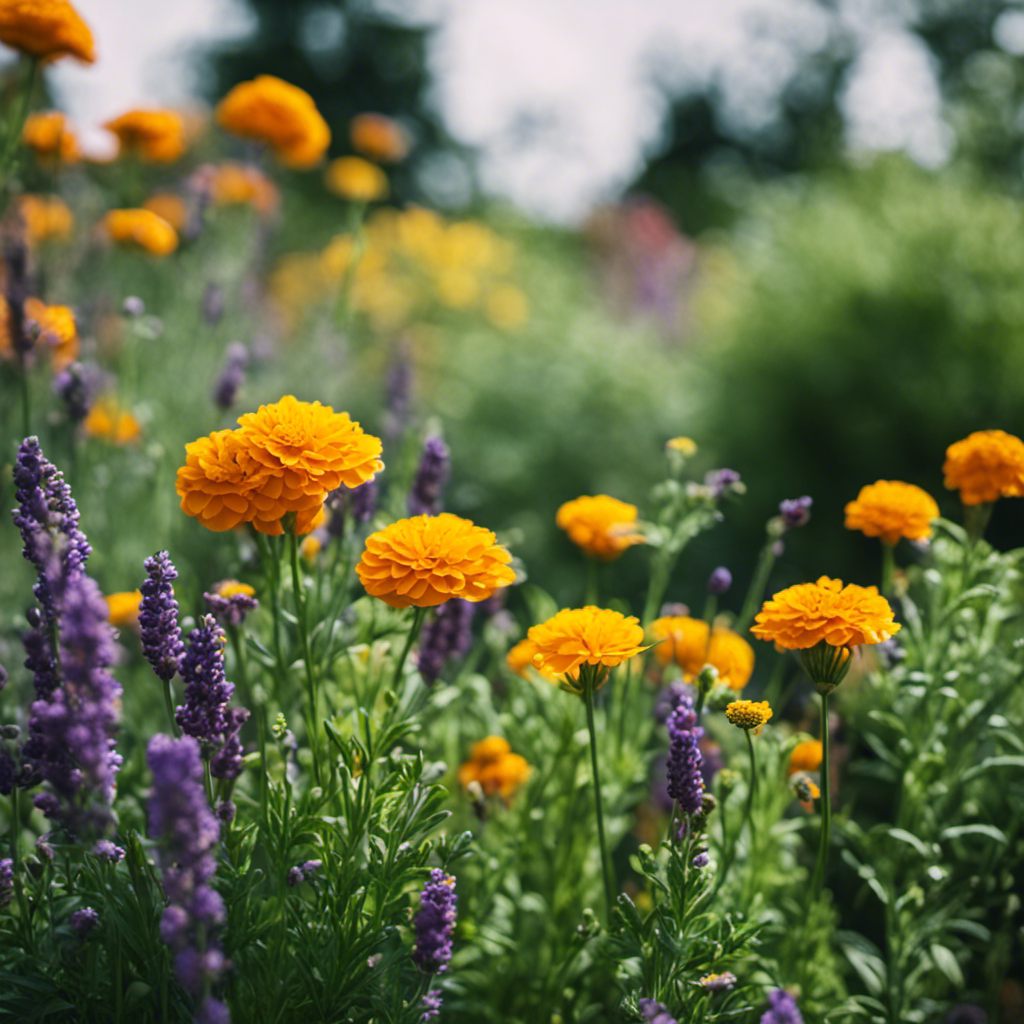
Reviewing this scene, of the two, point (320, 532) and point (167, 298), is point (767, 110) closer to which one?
point (167, 298)

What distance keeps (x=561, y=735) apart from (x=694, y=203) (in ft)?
60.4

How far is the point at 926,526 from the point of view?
1.65 meters

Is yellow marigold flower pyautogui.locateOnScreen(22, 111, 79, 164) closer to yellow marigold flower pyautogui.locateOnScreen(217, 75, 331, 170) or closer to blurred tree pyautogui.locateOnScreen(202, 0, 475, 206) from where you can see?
yellow marigold flower pyautogui.locateOnScreen(217, 75, 331, 170)

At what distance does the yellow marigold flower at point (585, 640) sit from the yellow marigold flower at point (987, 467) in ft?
2.85

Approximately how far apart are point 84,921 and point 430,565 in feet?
2.28

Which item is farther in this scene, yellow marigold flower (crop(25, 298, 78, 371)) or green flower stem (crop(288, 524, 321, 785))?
yellow marigold flower (crop(25, 298, 78, 371))

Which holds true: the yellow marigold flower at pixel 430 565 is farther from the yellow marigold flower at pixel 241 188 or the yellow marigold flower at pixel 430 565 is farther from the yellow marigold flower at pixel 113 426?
A: the yellow marigold flower at pixel 241 188

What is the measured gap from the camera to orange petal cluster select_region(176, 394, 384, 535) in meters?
1.18

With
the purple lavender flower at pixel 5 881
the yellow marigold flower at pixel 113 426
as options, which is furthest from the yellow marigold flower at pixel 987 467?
the yellow marigold flower at pixel 113 426

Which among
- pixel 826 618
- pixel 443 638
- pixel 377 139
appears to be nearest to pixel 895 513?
pixel 826 618

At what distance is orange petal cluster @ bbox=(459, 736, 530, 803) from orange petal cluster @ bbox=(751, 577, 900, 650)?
72 cm

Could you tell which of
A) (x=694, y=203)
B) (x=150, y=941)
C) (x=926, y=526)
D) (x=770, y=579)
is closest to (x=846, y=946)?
(x=926, y=526)

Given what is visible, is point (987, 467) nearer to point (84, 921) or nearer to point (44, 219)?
point (84, 921)

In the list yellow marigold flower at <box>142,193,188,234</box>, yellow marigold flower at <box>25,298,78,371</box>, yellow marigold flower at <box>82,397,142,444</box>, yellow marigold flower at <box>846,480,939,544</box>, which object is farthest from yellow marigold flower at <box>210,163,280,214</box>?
yellow marigold flower at <box>846,480,939,544</box>
